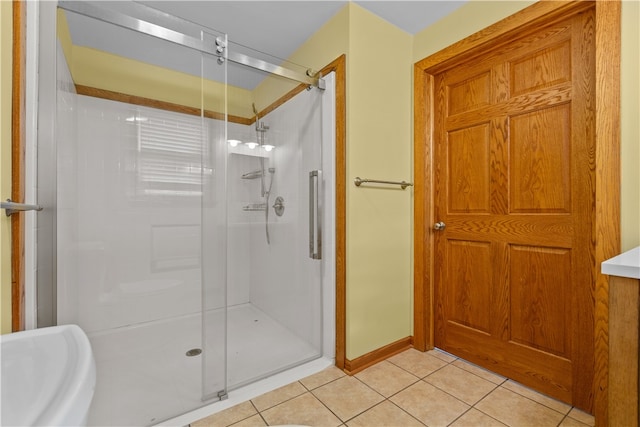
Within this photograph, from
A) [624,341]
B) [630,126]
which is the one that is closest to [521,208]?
[630,126]

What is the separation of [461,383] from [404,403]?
A: 0.40 meters

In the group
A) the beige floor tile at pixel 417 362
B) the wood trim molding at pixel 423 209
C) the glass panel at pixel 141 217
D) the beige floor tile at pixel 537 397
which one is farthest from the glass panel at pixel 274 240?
the beige floor tile at pixel 537 397

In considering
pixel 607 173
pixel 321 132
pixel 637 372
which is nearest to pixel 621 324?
pixel 637 372

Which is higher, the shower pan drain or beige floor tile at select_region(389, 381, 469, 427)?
the shower pan drain

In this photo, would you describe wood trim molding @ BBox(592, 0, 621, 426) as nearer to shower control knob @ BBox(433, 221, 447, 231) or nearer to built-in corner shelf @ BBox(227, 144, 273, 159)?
shower control knob @ BBox(433, 221, 447, 231)

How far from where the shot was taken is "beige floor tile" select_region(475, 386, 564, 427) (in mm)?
1302

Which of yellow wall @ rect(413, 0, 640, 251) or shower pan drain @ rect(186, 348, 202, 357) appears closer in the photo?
yellow wall @ rect(413, 0, 640, 251)

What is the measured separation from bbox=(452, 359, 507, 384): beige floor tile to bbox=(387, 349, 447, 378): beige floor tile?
10 centimetres

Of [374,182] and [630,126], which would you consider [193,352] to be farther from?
[630,126]

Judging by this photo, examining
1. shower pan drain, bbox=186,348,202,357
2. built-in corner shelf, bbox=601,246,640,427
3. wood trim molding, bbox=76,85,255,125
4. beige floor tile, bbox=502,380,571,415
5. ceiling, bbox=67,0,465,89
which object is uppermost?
ceiling, bbox=67,0,465,89

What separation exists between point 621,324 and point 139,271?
7.16 feet

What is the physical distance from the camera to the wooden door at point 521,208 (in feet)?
4.51

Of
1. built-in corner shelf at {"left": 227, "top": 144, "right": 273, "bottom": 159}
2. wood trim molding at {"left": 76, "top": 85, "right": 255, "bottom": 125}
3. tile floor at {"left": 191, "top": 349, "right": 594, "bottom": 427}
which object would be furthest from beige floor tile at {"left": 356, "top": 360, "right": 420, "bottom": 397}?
wood trim molding at {"left": 76, "top": 85, "right": 255, "bottom": 125}

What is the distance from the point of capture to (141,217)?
1.76m
